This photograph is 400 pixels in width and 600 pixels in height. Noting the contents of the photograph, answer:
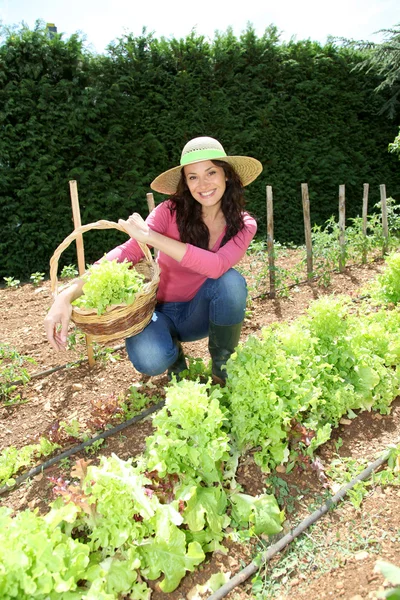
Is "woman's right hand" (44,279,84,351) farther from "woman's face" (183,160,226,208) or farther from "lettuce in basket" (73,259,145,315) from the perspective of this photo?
"woman's face" (183,160,226,208)

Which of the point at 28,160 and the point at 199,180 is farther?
the point at 28,160

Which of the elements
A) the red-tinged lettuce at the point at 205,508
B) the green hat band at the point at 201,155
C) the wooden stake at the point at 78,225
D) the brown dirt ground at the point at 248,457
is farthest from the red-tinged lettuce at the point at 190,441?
the wooden stake at the point at 78,225

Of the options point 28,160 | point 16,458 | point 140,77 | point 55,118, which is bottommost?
point 16,458

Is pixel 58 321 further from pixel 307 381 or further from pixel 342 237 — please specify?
pixel 342 237

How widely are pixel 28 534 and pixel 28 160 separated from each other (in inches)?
204

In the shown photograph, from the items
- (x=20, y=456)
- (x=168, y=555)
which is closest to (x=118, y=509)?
(x=168, y=555)

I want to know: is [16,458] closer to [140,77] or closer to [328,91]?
[140,77]

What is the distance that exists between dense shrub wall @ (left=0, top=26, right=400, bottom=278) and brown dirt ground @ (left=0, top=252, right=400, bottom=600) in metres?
2.17

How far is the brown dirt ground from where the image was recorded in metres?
1.61

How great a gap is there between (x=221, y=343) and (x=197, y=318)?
0.22m

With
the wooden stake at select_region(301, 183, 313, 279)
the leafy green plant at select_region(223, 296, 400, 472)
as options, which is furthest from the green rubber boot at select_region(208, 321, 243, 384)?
the wooden stake at select_region(301, 183, 313, 279)

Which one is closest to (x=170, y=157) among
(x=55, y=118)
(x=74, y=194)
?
(x=55, y=118)

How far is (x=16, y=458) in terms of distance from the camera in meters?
2.34

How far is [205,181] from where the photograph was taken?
2.37 metres
